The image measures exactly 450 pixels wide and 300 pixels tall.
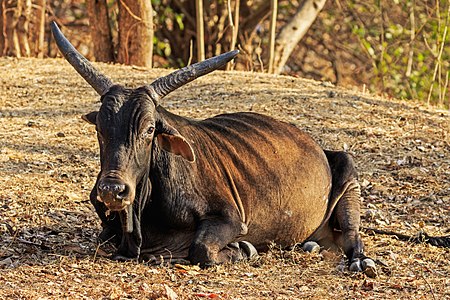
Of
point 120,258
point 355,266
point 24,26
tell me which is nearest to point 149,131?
point 120,258

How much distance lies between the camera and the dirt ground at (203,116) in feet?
22.0

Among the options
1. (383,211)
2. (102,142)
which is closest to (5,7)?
(383,211)

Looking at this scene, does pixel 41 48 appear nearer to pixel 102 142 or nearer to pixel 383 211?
pixel 383 211

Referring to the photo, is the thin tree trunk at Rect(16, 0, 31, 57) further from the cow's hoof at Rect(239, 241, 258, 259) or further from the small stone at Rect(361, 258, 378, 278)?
the small stone at Rect(361, 258, 378, 278)

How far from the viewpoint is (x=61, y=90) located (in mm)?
12570

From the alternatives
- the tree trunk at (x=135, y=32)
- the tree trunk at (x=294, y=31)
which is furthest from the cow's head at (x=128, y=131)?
the tree trunk at (x=294, y=31)

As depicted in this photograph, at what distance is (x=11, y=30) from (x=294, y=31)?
16.4ft

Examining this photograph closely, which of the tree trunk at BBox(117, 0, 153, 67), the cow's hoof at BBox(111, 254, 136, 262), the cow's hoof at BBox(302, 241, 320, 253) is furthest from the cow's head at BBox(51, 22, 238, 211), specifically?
the tree trunk at BBox(117, 0, 153, 67)

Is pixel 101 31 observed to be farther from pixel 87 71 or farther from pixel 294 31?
pixel 87 71

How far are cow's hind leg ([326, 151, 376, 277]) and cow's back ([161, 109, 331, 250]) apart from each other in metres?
0.11

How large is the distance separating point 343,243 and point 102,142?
2.20 m

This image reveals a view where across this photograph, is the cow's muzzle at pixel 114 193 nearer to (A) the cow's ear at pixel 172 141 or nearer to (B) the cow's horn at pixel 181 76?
(A) the cow's ear at pixel 172 141

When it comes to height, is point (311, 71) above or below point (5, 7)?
below

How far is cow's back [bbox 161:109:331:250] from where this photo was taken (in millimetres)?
7676
